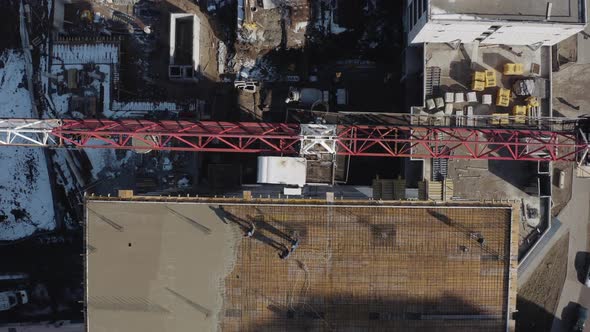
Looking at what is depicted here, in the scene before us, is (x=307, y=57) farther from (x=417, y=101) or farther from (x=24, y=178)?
(x=24, y=178)

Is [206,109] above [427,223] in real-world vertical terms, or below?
above

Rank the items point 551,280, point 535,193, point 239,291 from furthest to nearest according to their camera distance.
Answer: point 551,280 → point 535,193 → point 239,291

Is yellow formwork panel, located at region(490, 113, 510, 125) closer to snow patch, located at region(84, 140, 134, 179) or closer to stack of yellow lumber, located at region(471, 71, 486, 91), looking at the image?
stack of yellow lumber, located at region(471, 71, 486, 91)

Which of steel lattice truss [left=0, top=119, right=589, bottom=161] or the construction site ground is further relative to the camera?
the construction site ground

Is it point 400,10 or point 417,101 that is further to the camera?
point 400,10

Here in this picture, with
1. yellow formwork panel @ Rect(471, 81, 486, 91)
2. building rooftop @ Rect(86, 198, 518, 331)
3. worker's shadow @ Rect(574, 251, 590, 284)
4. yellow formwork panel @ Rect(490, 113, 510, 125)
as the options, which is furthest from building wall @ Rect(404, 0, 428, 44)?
worker's shadow @ Rect(574, 251, 590, 284)

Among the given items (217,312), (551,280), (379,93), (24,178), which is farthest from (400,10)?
(24,178)

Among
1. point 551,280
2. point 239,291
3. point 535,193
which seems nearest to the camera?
point 239,291
